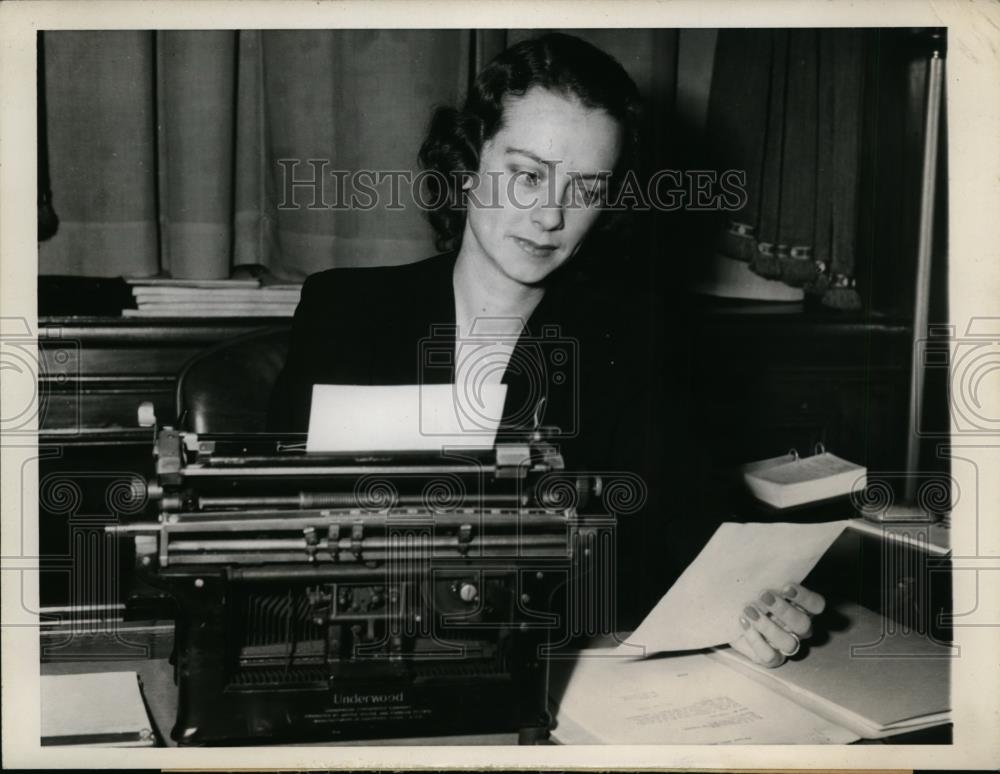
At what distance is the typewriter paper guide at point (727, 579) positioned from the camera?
3.87 feet

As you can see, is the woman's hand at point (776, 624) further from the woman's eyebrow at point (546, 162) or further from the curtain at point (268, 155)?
the curtain at point (268, 155)

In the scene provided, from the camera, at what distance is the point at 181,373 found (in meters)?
1.56

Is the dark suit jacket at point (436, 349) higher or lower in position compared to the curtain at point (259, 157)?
lower

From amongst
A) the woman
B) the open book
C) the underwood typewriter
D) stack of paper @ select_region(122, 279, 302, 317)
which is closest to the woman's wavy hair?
the woman

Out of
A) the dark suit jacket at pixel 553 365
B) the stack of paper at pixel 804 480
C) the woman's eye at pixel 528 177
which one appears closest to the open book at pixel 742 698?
the dark suit jacket at pixel 553 365

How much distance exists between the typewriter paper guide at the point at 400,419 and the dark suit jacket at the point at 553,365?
31 cm

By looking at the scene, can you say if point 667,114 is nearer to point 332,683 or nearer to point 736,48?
point 736,48

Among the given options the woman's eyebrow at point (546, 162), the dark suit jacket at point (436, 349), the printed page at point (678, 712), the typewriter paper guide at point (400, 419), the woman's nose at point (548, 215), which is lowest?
the printed page at point (678, 712)

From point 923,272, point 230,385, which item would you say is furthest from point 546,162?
point 923,272

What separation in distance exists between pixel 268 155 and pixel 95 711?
104cm

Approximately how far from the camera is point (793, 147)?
1859 mm

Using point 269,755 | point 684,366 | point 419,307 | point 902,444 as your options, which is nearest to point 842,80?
point 684,366

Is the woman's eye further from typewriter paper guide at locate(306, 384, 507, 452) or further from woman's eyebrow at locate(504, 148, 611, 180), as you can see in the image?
typewriter paper guide at locate(306, 384, 507, 452)

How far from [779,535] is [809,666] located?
0.63 feet
